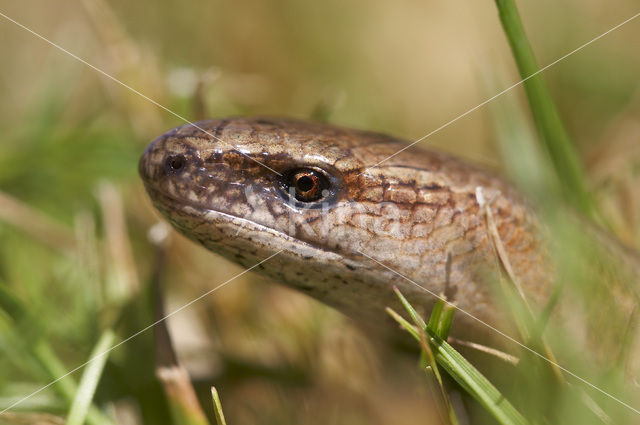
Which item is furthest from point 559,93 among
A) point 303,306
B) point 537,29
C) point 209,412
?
point 209,412

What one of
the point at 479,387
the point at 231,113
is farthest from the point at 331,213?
the point at 231,113

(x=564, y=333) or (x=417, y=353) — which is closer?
(x=564, y=333)

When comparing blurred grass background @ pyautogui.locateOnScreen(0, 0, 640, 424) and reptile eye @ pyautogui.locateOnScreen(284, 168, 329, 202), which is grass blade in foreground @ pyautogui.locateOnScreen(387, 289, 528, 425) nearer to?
reptile eye @ pyautogui.locateOnScreen(284, 168, 329, 202)

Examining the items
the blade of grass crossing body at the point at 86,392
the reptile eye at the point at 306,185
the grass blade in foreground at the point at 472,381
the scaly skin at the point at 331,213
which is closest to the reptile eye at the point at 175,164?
the scaly skin at the point at 331,213

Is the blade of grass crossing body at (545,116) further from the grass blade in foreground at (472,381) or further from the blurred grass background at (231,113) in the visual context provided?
the grass blade in foreground at (472,381)

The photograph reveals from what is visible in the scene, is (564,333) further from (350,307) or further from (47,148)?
(47,148)
